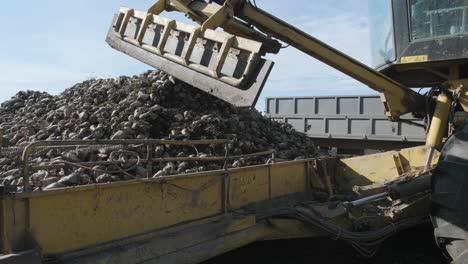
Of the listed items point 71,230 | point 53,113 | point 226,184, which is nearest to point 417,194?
point 226,184

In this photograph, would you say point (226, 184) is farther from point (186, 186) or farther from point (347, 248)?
point (347, 248)

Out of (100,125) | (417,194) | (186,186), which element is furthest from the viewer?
(100,125)

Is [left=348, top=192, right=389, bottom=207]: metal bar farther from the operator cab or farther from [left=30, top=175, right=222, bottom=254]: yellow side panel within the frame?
[left=30, top=175, right=222, bottom=254]: yellow side panel

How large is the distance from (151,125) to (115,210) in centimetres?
291

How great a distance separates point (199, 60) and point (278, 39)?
0.84 m

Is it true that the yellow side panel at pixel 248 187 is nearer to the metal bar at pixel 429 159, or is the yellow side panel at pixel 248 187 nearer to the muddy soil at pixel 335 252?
the muddy soil at pixel 335 252

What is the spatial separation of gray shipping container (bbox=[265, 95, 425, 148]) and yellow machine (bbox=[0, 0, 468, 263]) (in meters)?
3.42

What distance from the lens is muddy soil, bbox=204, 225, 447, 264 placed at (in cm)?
422

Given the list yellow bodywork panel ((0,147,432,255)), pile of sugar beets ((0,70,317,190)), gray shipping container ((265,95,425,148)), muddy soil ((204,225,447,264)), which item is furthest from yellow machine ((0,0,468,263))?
gray shipping container ((265,95,425,148))

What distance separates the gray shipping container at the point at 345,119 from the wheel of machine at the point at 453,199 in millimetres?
4465

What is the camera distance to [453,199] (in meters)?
3.68

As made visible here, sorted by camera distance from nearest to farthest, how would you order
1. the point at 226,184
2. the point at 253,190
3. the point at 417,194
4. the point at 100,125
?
1. the point at 226,184
2. the point at 253,190
3. the point at 417,194
4. the point at 100,125

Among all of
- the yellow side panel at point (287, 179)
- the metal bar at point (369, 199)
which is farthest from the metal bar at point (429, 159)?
the yellow side panel at point (287, 179)

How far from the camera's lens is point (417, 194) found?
4312 mm
